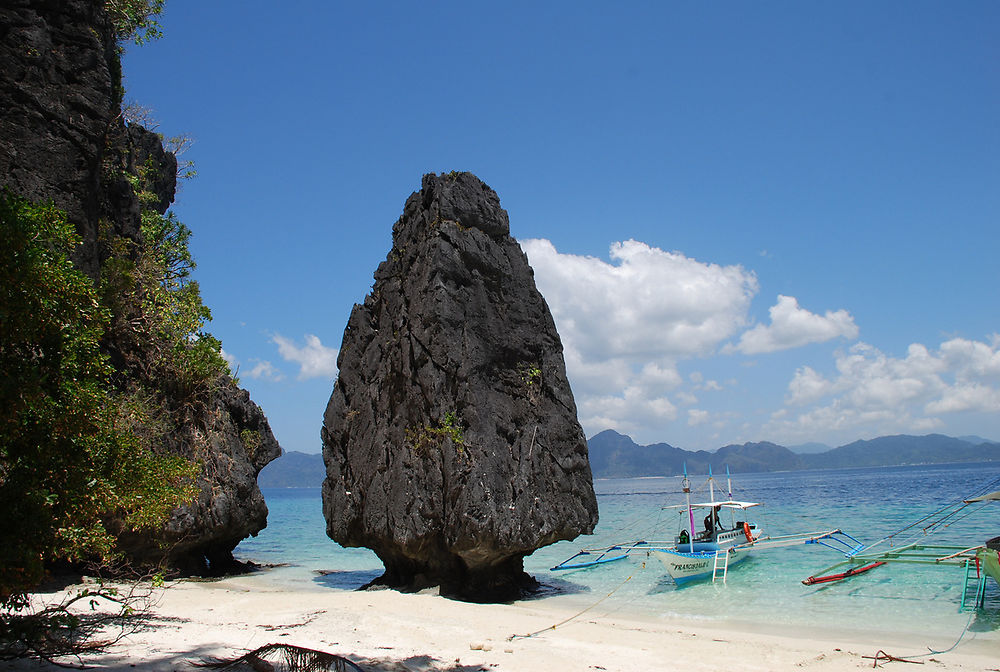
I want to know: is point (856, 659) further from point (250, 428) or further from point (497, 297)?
point (250, 428)

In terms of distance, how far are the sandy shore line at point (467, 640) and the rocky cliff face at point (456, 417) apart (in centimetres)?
185

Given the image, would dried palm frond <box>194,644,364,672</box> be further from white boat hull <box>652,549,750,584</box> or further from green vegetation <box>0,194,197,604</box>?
white boat hull <box>652,549,750,584</box>

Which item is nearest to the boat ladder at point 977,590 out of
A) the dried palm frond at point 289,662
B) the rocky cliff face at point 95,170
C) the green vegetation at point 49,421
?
the dried palm frond at point 289,662

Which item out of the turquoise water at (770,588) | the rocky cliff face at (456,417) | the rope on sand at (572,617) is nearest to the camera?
the rope on sand at (572,617)

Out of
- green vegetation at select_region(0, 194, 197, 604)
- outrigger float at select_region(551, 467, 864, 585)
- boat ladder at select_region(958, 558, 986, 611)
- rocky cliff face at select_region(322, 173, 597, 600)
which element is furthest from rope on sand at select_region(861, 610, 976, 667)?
green vegetation at select_region(0, 194, 197, 604)

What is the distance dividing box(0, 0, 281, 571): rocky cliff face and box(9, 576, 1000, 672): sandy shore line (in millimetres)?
2912

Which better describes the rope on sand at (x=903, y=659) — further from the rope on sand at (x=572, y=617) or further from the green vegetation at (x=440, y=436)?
the green vegetation at (x=440, y=436)

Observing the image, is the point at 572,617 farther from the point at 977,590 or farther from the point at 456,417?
the point at 977,590

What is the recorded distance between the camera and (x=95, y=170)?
13.2 meters

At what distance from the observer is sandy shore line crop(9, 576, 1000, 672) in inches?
357

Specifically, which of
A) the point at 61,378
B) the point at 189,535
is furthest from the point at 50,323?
the point at 189,535

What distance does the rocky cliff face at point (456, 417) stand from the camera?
15734mm

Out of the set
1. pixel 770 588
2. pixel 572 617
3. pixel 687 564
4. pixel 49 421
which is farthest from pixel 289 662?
pixel 770 588

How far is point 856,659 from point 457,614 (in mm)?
7541
